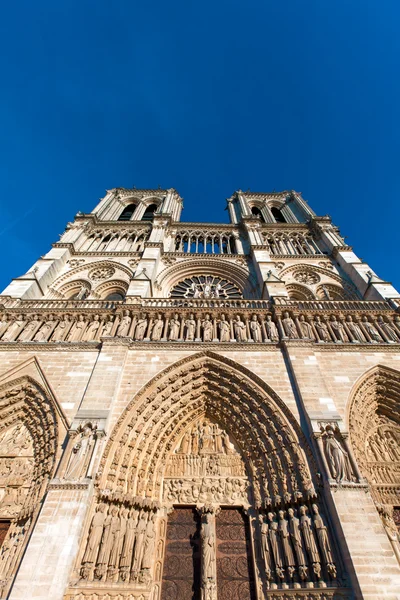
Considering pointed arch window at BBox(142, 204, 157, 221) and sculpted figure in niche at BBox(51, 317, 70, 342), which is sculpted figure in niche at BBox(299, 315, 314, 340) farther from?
pointed arch window at BBox(142, 204, 157, 221)

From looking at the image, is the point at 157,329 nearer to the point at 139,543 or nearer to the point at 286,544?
the point at 139,543

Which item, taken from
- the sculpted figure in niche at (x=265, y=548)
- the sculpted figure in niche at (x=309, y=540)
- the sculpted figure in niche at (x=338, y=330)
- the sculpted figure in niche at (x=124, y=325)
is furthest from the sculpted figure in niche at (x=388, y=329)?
the sculpted figure in niche at (x=124, y=325)

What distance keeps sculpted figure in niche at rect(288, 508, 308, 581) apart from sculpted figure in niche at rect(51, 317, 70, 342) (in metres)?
6.32

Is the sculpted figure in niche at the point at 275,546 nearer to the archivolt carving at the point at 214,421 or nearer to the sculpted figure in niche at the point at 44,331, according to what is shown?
the archivolt carving at the point at 214,421

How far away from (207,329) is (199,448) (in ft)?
9.42

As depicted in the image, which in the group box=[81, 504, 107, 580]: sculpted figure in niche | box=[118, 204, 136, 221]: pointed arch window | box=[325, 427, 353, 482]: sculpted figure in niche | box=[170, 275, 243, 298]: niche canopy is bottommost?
box=[81, 504, 107, 580]: sculpted figure in niche

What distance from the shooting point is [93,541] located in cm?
484

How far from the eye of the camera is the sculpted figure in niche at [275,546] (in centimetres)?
495

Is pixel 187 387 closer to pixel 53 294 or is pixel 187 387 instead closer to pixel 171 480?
pixel 171 480

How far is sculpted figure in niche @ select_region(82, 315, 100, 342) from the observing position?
8117mm

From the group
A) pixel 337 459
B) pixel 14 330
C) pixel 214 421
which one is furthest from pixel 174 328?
pixel 337 459

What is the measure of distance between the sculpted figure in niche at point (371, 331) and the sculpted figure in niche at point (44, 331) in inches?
330

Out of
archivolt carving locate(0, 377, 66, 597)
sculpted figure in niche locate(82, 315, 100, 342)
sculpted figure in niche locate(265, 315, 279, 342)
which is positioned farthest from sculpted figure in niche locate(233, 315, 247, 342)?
archivolt carving locate(0, 377, 66, 597)

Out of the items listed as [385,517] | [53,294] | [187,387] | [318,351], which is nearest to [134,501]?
[187,387]
